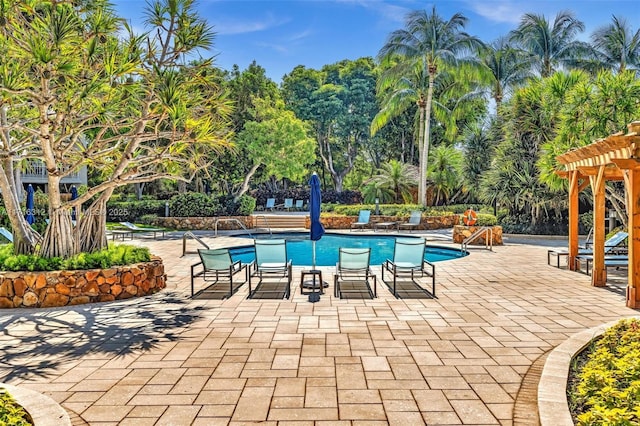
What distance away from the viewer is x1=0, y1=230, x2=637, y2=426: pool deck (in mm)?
3264

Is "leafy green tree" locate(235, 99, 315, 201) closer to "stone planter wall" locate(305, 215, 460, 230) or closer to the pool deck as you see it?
"stone planter wall" locate(305, 215, 460, 230)

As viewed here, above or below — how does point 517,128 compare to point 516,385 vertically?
above

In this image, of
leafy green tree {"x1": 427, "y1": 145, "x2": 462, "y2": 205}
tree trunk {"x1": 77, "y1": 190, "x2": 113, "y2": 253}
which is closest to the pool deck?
tree trunk {"x1": 77, "y1": 190, "x2": 113, "y2": 253}

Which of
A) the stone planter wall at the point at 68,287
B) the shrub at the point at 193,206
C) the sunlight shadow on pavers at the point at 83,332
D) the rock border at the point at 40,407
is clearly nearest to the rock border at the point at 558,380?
the rock border at the point at 40,407

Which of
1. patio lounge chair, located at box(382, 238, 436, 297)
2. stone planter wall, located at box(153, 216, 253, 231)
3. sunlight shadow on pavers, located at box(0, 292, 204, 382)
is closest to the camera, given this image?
sunlight shadow on pavers, located at box(0, 292, 204, 382)

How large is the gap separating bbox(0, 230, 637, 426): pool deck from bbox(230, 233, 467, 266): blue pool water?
5565 mm

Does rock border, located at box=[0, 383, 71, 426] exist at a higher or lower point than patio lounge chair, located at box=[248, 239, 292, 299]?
lower

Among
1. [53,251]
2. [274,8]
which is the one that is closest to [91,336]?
[53,251]

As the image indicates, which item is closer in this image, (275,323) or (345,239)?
(275,323)

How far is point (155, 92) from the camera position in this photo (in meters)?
6.69

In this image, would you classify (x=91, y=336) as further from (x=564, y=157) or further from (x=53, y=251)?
(x=564, y=157)

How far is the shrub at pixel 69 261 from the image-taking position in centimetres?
659

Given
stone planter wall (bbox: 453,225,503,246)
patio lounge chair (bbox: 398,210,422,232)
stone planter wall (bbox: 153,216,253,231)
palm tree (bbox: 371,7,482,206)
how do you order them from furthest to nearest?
palm tree (bbox: 371,7,482,206) < stone planter wall (bbox: 153,216,253,231) < patio lounge chair (bbox: 398,210,422,232) < stone planter wall (bbox: 453,225,503,246)

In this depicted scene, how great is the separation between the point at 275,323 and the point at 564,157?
6.94 meters
